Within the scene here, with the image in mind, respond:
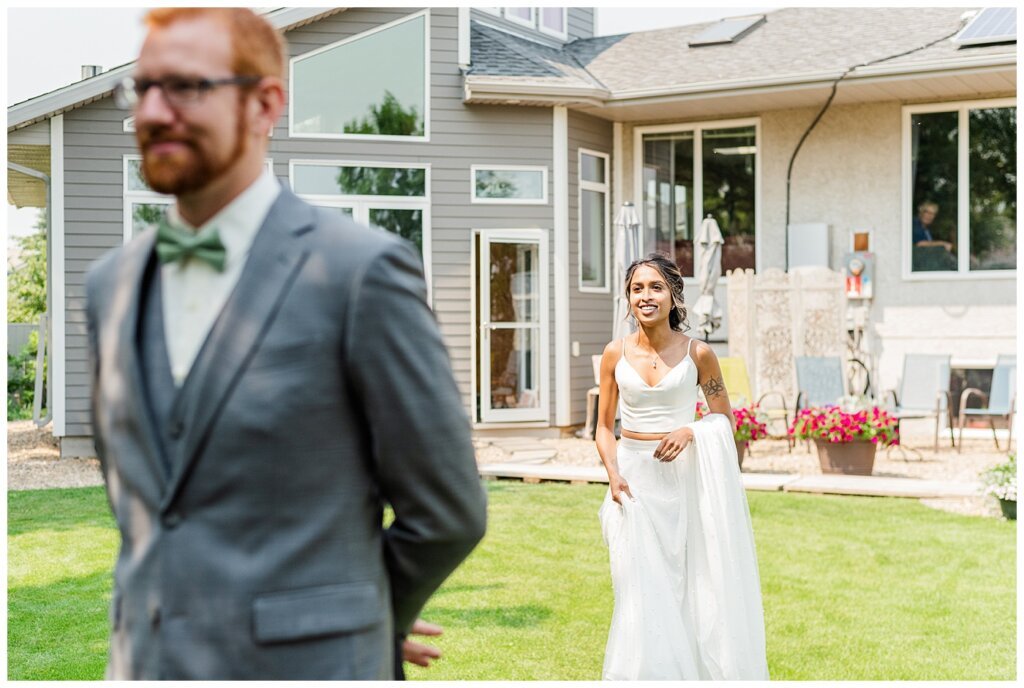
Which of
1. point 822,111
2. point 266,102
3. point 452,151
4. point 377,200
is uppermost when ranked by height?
point 822,111

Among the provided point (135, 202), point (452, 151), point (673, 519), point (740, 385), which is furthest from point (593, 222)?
point (673, 519)

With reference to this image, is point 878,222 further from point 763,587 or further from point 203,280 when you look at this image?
point 203,280

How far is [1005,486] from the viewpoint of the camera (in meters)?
9.83

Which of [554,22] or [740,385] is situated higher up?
[554,22]

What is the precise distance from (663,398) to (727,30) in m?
13.7

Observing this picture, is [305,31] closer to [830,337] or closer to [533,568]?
[830,337]

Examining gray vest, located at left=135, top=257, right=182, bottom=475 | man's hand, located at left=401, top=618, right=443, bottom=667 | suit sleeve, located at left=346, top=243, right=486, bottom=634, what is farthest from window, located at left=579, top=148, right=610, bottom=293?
gray vest, located at left=135, top=257, right=182, bottom=475

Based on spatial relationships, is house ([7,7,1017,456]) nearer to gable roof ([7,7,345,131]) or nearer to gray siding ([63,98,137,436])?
gray siding ([63,98,137,436])

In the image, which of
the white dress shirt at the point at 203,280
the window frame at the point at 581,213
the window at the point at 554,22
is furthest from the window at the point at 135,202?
the white dress shirt at the point at 203,280

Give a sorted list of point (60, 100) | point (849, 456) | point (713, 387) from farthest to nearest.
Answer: point (60, 100)
point (849, 456)
point (713, 387)

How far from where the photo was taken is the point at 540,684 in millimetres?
5414

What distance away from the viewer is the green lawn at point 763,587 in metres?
5.95

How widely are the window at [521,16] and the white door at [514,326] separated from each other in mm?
4056

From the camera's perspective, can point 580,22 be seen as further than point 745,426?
Yes
